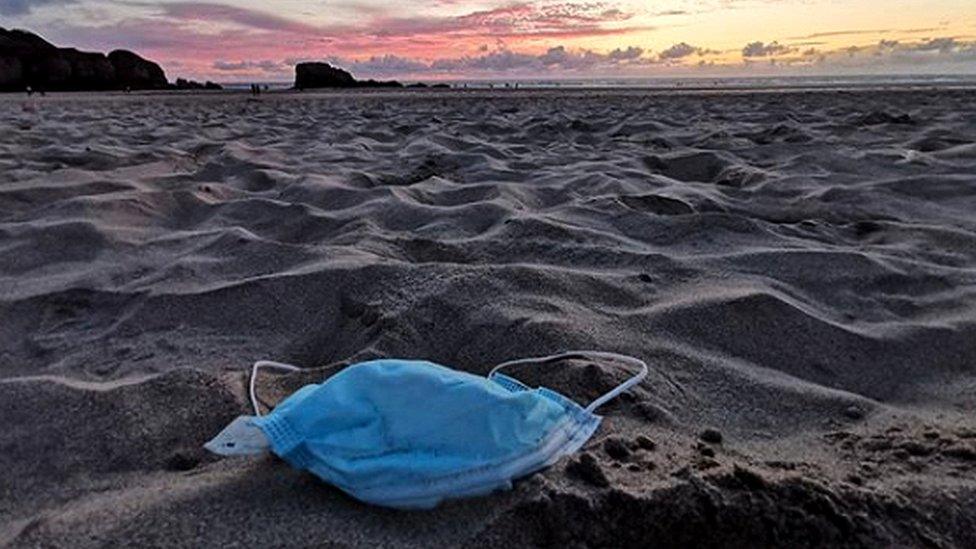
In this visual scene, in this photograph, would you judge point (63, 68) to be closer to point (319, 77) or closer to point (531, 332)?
point (319, 77)

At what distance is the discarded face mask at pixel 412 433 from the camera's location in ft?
3.86

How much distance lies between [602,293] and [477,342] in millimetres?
483

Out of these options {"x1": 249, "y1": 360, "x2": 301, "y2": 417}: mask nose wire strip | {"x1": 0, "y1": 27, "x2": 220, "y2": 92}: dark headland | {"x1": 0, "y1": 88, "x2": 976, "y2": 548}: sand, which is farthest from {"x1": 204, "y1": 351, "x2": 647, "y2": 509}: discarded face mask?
{"x1": 0, "y1": 27, "x2": 220, "y2": 92}: dark headland

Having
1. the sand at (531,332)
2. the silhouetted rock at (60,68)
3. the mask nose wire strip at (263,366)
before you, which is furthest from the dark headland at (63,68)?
the mask nose wire strip at (263,366)

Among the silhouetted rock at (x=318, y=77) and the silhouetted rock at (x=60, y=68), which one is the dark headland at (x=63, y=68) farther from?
the silhouetted rock at (x=318, y=77)

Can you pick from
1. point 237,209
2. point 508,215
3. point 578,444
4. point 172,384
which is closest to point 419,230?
point 508,215

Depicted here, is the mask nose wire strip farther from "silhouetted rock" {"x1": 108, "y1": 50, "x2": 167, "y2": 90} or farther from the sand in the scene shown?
"silhouetted rock" {"x1": 108, "y1": 50, "x2": 167, "y2": 90}

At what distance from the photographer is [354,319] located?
6.68ft

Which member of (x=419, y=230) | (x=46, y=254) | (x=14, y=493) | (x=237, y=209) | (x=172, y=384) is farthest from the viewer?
(x=237, y=209)

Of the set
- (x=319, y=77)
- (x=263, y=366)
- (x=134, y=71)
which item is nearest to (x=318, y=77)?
(x=319, y=77)

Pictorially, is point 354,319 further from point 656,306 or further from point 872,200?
point 872,200

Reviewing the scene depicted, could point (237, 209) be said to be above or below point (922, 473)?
above

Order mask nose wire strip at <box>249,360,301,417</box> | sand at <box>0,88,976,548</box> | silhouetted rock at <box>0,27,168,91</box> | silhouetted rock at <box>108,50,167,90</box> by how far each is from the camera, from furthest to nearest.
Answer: silhouetted rock at <box>108,50,167,90</box> → silhouetted rock at <box>0,27,168,91</box> → mask nose wire strip at <box>249,360,301,417</box> → sand at <box>0,88,976,548</box>

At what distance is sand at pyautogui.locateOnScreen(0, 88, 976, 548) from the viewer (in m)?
1.16
